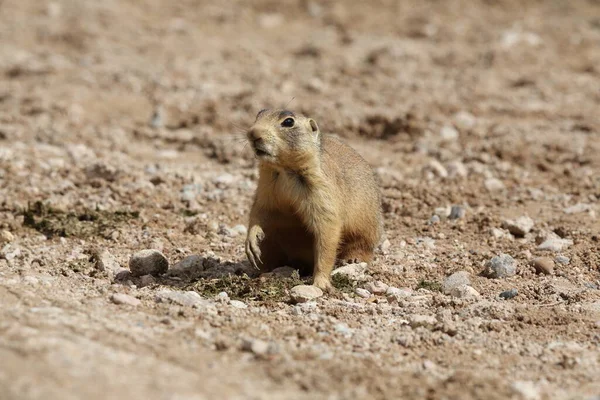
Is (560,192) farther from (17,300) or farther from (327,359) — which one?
(17,300)

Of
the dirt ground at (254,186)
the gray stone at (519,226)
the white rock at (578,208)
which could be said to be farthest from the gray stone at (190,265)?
the white rock at (578,208)

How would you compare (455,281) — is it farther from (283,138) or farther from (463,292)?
(283,138)

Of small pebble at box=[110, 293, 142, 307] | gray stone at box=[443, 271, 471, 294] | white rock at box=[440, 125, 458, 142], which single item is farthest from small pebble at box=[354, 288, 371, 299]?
white rock at box=[440, 125, 458, 142]

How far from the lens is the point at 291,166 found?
5641 mm

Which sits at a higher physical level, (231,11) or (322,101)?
(231,11)

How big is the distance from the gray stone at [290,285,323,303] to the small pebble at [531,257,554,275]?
5.12 feet

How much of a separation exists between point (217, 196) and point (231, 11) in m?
6.96

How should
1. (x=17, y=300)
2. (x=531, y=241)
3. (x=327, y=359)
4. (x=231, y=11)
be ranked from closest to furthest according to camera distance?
(x=327, y=359) < (x=17, y=300) < (x=531, y=241) < (x=231, y=11)

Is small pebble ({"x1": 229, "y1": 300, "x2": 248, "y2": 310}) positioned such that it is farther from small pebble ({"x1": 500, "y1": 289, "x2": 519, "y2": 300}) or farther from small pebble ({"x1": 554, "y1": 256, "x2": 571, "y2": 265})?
small pebble ({"x1": 554, "y1": 256, "x2": 571, "y2": 265})

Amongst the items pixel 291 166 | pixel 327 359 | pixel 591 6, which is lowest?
pixel 327 359

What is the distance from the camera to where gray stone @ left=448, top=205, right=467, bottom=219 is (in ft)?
23.4

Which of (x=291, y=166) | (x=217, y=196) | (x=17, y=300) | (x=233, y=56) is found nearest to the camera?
(x=17, y=300)

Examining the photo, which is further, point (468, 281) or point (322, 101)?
point (322, 101)

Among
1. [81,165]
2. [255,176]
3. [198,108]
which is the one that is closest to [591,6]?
[198,108]
